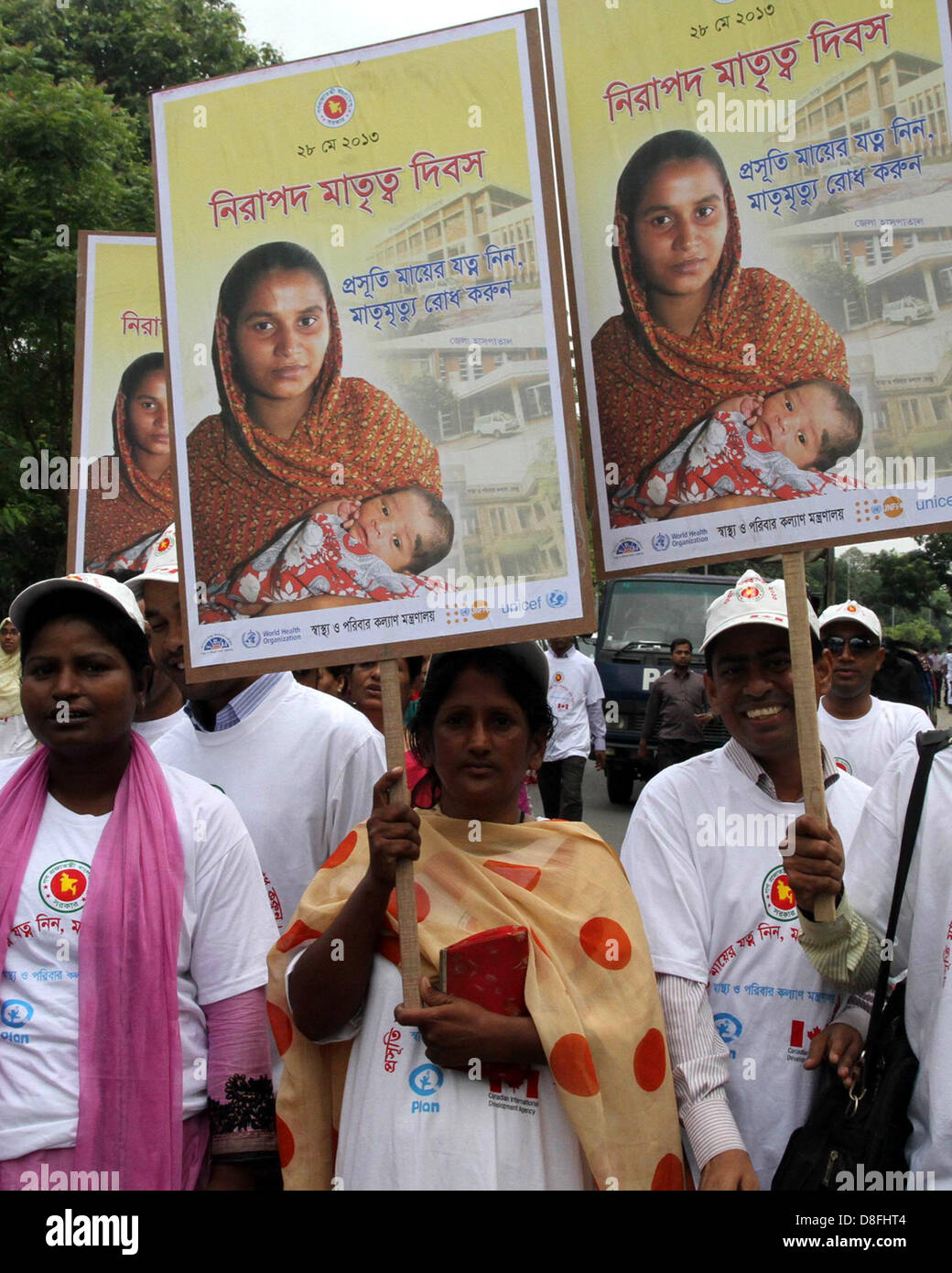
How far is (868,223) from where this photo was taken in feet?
8.97

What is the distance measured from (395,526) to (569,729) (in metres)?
7.89

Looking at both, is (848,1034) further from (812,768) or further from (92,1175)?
(92,1175)

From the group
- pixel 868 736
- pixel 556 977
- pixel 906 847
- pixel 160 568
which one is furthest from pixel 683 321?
pixel 868 736

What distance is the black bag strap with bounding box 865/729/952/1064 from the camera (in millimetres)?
2506

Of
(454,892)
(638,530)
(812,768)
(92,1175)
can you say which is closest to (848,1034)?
(812,768)

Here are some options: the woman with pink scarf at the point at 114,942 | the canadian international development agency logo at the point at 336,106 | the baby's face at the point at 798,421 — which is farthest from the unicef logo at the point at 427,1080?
the canadian international development agency logo at the point at 336,106

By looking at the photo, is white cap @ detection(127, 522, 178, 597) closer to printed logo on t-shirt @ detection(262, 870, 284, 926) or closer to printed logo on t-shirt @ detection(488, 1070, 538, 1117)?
printed logo on t-shirt @ detection(262, 870, 284, 926)

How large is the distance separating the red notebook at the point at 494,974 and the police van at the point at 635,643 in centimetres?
1319

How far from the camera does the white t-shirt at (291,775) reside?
11.0 ft

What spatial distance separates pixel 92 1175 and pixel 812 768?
5.42 feet

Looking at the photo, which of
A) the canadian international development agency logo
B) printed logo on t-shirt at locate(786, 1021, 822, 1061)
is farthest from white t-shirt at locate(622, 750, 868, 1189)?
the canadian international development agency logo

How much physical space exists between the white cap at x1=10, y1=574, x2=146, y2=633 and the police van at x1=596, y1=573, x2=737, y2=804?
13.1 metres

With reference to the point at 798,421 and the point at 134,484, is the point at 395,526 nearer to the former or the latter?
the point at 798,421

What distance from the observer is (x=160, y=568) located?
4.00 m
